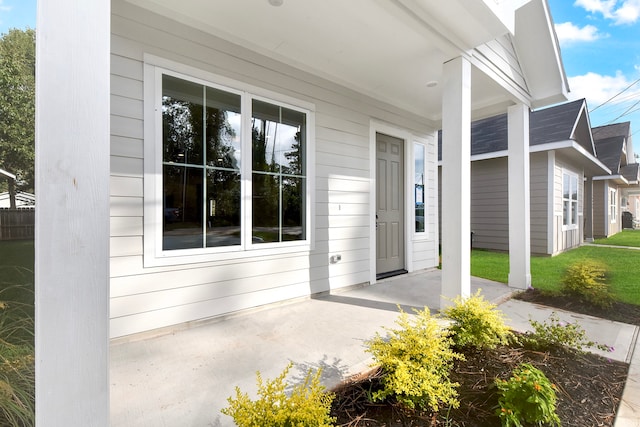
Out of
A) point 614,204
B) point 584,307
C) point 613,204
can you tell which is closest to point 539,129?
point 584,307

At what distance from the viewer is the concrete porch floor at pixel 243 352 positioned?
1.56m

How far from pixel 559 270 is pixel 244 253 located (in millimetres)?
5585

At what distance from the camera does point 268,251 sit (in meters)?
3.10

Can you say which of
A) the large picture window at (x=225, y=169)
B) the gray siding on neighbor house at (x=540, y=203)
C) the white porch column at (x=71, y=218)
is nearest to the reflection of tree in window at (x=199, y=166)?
the large picture window at (x=225, y=169)

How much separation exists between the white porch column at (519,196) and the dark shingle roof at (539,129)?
2.93 metres

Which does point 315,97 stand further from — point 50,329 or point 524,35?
point 50,329

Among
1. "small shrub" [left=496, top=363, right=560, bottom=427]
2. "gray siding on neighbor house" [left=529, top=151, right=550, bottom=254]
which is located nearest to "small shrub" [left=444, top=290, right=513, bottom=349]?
"small shrub" [left=496, top=363, right=560, bottom=427]

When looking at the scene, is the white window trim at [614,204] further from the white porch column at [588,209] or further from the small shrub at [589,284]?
the small shrub at [589,284]

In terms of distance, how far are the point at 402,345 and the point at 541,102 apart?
4.37 metres

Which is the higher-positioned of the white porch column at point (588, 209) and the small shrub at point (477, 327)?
the white porch column at point (588, 209)

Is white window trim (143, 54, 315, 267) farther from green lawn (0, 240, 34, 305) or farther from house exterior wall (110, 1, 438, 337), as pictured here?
green lawn (0, 240, 34, 305)

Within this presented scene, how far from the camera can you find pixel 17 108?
109 centimetres

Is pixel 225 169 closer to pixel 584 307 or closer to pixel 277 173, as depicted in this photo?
pixel 277 173

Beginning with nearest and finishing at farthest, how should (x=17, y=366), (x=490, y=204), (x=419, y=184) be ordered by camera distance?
(x=17, y=366), (x=419, y=184), (x=490, y=204)
